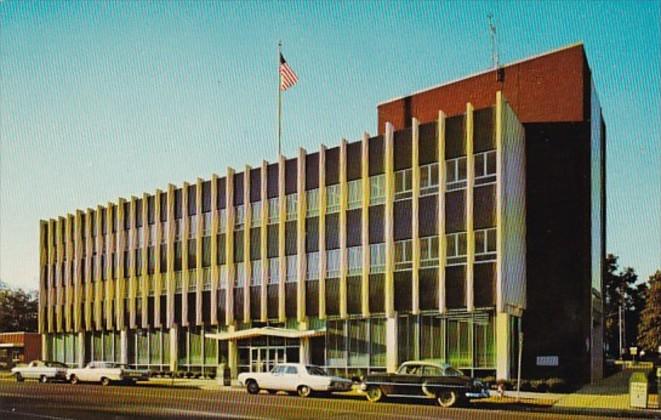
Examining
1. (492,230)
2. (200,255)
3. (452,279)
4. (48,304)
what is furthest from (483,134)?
(48,304)

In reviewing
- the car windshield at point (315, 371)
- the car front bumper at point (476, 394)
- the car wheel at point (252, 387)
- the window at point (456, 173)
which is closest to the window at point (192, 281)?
the car wheel at point (252, 387)

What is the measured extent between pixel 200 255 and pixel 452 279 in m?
21.2

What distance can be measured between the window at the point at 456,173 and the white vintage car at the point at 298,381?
1236cm

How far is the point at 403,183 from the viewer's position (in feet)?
137

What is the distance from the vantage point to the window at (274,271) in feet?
156

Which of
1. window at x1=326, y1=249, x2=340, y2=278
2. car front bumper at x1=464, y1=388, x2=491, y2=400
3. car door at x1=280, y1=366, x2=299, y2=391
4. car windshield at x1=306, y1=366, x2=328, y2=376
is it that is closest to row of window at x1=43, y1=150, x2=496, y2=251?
window at x1=326, y1=249, x2=340, y2=278

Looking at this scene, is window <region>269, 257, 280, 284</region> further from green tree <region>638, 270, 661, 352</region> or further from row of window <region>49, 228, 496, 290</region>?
green tree <region>638, 270, 661, 352</region>

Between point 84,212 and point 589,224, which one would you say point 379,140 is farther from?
point 84,212

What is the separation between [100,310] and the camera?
62.5 m

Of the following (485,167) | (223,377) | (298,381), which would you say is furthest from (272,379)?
(485,167)

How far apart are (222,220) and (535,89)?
884 inches

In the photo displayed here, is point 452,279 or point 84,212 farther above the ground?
point 84,212

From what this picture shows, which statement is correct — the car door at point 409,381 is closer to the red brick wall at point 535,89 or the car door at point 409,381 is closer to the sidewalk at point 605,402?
the sidewalk at point 605,402

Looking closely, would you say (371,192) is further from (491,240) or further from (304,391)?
(304,391)
